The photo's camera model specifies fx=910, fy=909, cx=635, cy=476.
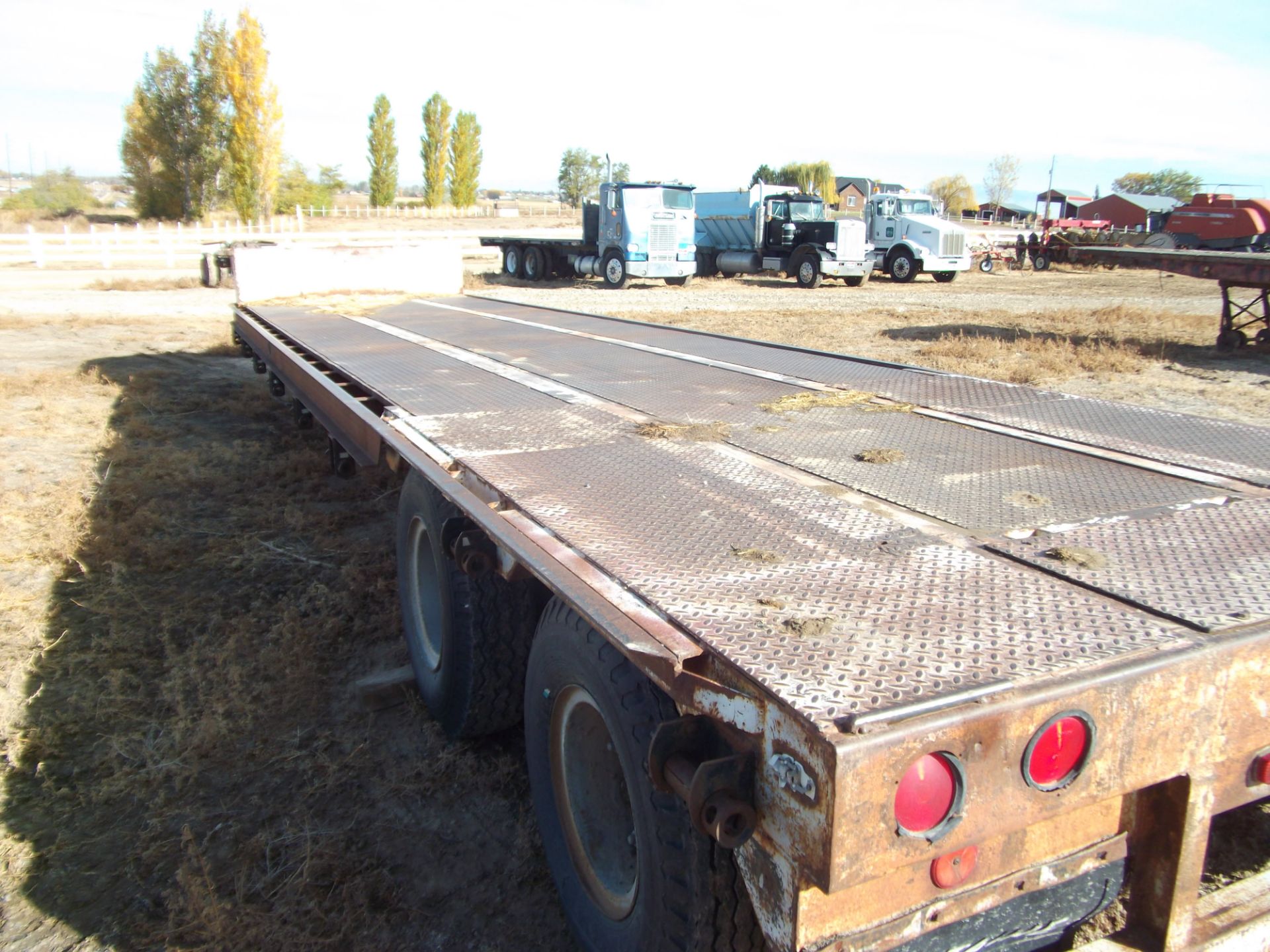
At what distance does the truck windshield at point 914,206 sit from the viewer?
93.5ft

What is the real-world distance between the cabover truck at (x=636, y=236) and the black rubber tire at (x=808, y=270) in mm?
3353

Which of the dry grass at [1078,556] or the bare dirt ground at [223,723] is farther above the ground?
the dry grass at [1078,556]

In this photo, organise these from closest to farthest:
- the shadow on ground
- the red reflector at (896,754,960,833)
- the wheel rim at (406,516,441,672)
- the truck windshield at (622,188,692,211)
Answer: the red reflector at (896,754,960,833) → the shadow on ground → the wheel rim at (406,516,441,672) → the truck windshield at (622,188,692,211)

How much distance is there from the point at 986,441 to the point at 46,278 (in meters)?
29.2

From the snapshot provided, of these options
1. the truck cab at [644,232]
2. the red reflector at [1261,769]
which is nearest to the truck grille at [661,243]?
the truck cab at [644,232]

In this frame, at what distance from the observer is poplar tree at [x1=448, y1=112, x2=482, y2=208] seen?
73.4 metres

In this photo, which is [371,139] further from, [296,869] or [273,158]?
[296,869]

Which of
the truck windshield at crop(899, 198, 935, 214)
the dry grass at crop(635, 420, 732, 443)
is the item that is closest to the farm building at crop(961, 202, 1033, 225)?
the truck windshield at crop(899, 198, 935, 214)

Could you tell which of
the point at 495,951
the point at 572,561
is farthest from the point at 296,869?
the point at 572,561

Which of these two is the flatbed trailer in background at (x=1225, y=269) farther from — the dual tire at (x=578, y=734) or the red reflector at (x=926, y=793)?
the red reflector at (x=926, y=793)

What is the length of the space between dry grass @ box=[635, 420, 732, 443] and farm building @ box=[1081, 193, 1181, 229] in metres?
50.0

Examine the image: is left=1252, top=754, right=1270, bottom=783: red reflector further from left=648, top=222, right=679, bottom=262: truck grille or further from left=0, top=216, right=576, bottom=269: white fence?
left=0, top=216, right=576, bottom=269: white fence

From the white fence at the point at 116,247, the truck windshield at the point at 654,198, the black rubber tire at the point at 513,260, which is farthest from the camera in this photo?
the white fence at the point at 116,247

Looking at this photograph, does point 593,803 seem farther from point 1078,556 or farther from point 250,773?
point 250,773
